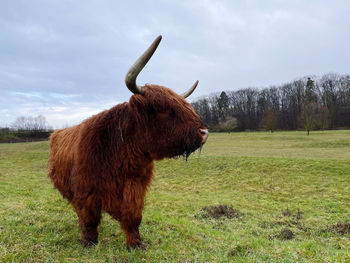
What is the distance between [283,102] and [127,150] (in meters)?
89.9

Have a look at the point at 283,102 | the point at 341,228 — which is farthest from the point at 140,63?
the point at 283,102

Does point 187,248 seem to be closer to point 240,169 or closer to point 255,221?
point 255,221

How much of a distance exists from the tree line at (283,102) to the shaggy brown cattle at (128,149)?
2521 inches

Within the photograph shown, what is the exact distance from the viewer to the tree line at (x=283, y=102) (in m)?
70.0

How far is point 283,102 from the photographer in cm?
8362

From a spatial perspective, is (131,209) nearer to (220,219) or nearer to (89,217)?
(89,217)

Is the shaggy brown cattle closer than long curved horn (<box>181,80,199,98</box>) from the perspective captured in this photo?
Yes

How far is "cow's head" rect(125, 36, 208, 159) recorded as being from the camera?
9.83ft

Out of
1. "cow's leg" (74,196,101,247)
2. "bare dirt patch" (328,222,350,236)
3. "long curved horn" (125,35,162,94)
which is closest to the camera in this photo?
"long curved horn" (125,35,162,94)

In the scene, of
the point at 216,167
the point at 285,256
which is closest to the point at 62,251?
the point at 285,256

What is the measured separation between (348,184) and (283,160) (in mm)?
4923

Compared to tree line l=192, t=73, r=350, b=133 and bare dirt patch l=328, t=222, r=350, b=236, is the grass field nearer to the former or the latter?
bare dirt patch l=328, t=222, r=350, b=236

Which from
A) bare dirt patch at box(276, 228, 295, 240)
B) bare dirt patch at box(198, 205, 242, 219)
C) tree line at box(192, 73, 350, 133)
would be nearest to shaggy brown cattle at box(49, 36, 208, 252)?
bare dirt patch at box(276, 228, 295, 240)

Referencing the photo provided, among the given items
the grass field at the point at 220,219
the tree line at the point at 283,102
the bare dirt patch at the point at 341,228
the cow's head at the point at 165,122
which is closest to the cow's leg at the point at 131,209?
the grass field at the point at 220,219
